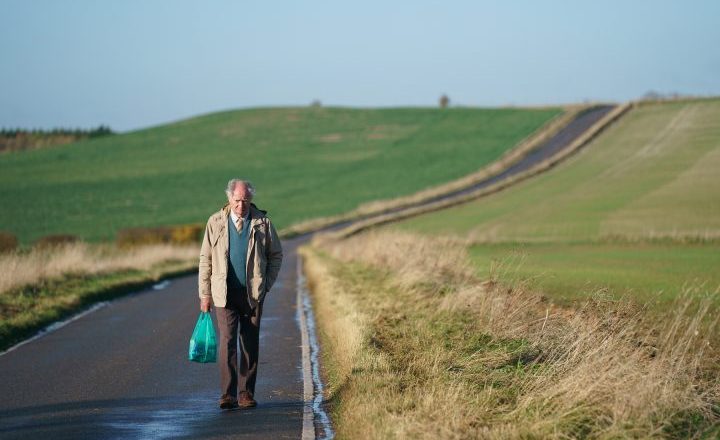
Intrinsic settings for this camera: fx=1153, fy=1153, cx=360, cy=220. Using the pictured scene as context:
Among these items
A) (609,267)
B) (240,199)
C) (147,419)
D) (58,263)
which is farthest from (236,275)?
(58,263)

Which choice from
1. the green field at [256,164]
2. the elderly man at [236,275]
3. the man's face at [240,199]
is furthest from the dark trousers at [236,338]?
the green field at [256,164]

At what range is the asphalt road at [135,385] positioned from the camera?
9898mm

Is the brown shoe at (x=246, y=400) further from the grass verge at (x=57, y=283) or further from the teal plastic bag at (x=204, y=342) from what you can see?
the grass verge at (x=57, y=283)

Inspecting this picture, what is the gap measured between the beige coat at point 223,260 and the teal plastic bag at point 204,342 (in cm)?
37

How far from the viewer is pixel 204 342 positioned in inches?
454

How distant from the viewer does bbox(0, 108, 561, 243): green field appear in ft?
239

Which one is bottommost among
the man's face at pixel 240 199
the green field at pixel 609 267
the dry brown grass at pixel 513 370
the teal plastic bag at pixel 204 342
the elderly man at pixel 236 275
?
the green field at pixel 609 267

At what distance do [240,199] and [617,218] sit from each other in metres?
34.1

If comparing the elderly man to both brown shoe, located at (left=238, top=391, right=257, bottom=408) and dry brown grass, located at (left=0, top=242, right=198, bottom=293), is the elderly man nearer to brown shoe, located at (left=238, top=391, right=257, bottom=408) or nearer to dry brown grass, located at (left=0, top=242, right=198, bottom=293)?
brown shoe, located at (left=238, top=391, right=257, bottom=408)

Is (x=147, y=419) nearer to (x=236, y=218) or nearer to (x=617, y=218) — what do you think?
(x=236, y=218)

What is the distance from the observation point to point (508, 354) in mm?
11500

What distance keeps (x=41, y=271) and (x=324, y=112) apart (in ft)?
318

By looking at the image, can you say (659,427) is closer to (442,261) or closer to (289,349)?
(289,349)

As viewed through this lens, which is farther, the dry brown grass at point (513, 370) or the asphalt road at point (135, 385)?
the asphalt road at point (135, 385)
